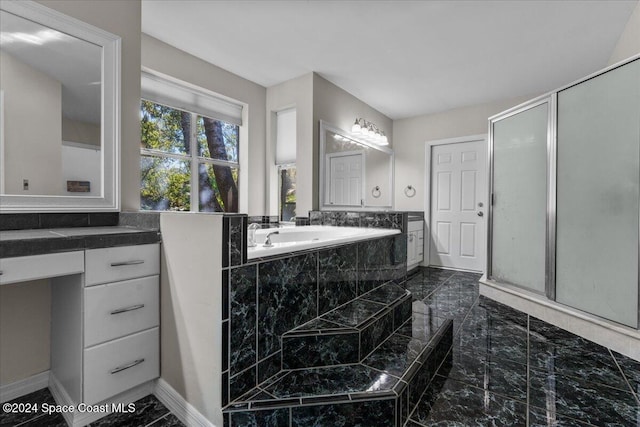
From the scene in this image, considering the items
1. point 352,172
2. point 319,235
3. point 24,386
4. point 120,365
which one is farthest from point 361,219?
point 24,386

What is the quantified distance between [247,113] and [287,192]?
101 centimetres

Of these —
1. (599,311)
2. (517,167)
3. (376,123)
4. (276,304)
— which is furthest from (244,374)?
(376,123)

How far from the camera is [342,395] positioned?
1247mm

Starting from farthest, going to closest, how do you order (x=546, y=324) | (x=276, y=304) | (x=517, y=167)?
(x=517, y=167) < (x=546, y=324) < (x=276, y=304)

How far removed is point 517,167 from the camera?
8.93ft

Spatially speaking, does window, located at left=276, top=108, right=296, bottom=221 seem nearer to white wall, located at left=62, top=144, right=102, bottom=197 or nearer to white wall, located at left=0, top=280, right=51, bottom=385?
white wall, located at left=62, top=144, right=102, bottom=197

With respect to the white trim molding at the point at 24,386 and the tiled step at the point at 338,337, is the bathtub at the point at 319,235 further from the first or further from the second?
the white trim molding at the point at 24,386

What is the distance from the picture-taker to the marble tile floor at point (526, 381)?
135 centimetres

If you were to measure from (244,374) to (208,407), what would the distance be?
7.6 inches

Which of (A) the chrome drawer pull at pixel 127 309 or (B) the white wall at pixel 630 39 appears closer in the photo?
(A) the chrome drawer pull at pixel 127 309

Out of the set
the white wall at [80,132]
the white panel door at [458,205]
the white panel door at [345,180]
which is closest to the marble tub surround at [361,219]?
the white panel door at [345,180]

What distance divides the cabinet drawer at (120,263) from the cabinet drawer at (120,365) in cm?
29

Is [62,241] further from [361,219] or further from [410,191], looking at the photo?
[410,191]

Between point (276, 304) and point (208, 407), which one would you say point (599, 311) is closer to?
point (276, 304)
